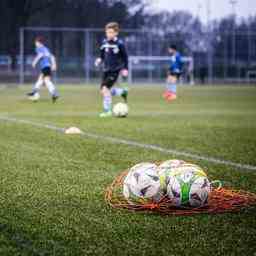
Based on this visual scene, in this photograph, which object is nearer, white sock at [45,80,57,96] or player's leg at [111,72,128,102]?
player's leg at [111,72,128,102]

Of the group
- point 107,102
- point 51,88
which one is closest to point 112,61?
point 107,102

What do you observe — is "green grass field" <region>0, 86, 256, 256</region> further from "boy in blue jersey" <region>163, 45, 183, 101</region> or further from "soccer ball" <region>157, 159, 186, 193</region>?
"boy in blue jersey" <region>163, 45, 183, 101</region>

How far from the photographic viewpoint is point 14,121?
14211mm

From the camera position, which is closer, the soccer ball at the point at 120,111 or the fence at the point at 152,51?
the soccer ball at the point at 120,111

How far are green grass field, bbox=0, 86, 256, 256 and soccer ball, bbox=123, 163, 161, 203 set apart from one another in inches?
8.6

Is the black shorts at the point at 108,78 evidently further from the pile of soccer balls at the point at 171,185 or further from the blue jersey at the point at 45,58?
the pile of soccer balls at the point at 171,185

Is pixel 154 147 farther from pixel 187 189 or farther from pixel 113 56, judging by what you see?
pixel 113 56

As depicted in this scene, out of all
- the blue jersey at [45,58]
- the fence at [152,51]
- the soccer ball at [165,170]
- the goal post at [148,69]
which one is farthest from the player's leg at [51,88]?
the goal post at [148,69]

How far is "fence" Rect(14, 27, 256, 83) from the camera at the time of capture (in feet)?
157

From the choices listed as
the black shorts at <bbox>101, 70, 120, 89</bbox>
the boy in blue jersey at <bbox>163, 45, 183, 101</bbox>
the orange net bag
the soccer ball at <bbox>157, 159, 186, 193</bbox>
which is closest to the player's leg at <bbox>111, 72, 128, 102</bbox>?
the black shorts at <bbox>101, 70, 120, 89</bbox>

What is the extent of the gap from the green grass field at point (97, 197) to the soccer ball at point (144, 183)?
22 cm

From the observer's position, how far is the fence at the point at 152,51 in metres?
48.0

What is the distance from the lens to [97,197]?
226 inches

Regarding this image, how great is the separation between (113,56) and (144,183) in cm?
1200
